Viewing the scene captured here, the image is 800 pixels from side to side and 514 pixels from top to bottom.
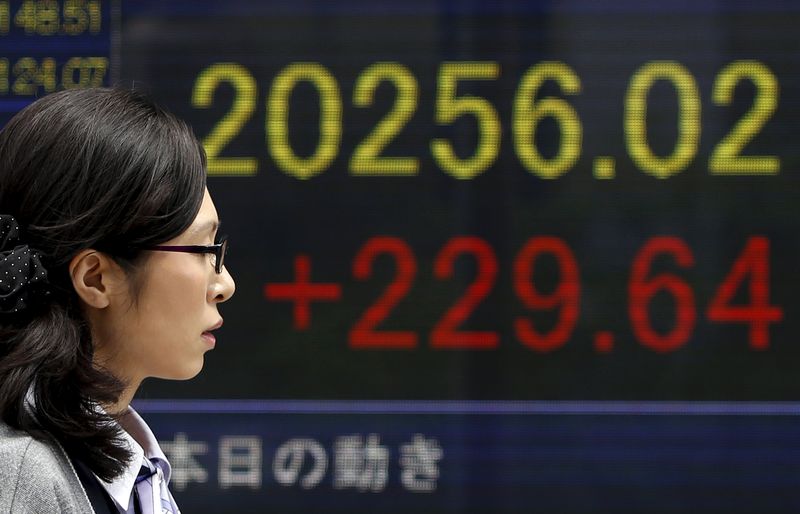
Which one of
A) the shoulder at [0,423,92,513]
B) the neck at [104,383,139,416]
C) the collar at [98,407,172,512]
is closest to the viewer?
Result: the shoulder at [0,423,92,513]

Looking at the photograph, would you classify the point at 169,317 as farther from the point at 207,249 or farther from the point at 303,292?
the point at 303,292

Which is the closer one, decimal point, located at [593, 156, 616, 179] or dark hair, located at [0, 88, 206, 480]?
dark hair, located at [0, 88, 206, 480]

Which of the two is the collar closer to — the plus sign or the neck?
the neck

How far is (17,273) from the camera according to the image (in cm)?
120

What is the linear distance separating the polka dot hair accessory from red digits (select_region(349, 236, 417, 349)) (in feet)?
5.99

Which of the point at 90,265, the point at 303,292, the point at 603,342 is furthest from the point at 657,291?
the point at 90,265

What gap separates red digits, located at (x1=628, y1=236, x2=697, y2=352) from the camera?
300 centimetres

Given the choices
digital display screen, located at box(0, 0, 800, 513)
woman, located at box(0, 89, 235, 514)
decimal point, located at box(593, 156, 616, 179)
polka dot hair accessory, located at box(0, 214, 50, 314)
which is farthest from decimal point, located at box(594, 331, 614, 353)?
polka dot hair accessory, located at box(0, 214, 50, 314)

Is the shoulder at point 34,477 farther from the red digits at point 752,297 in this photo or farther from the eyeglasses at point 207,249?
the red digits at point 752,297

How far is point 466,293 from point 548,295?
200 millimetres

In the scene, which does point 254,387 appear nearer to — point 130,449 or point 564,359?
point 564,359

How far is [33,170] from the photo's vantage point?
121cm

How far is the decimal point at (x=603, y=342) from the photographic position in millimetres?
2998

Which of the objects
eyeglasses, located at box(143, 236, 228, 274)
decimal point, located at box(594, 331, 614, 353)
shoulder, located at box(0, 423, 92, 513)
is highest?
eyeglasses, located at box(143, 236, 228, 274)
